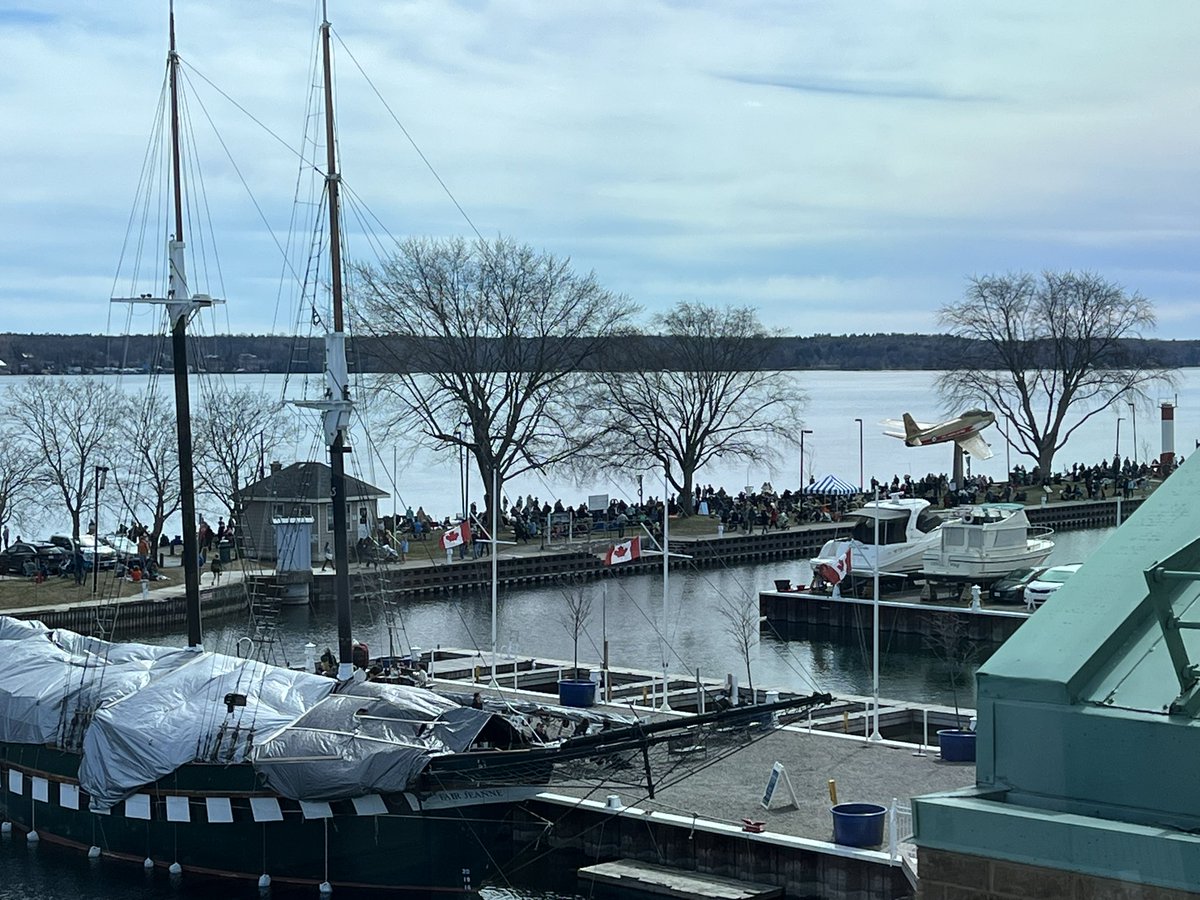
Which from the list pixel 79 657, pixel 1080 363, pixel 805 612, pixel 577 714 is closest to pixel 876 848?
pixel 577 714

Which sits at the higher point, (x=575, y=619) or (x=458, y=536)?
(x=458, y=536)

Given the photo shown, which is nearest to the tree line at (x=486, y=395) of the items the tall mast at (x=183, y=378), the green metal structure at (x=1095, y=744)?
the tall mast at (x=183, y=378)

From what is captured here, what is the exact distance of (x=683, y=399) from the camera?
3487 inches

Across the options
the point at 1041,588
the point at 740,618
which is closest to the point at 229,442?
the point at 740,618

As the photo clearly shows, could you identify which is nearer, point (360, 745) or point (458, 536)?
point (360, 745)

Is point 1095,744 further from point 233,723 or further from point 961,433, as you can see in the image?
point 961,433

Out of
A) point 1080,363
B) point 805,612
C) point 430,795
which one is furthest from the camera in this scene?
point 1080,363

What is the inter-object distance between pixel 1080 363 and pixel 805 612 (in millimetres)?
50822

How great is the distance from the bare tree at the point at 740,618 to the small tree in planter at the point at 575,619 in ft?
16.6

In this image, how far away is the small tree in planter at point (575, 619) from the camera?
33750 mm

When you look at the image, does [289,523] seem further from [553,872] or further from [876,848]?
[876,848]

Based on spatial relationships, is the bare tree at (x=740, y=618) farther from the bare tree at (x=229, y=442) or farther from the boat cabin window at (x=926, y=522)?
the bare tree at (x=229, y=442)

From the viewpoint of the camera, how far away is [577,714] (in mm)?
27234

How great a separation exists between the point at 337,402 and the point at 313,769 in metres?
9.91
